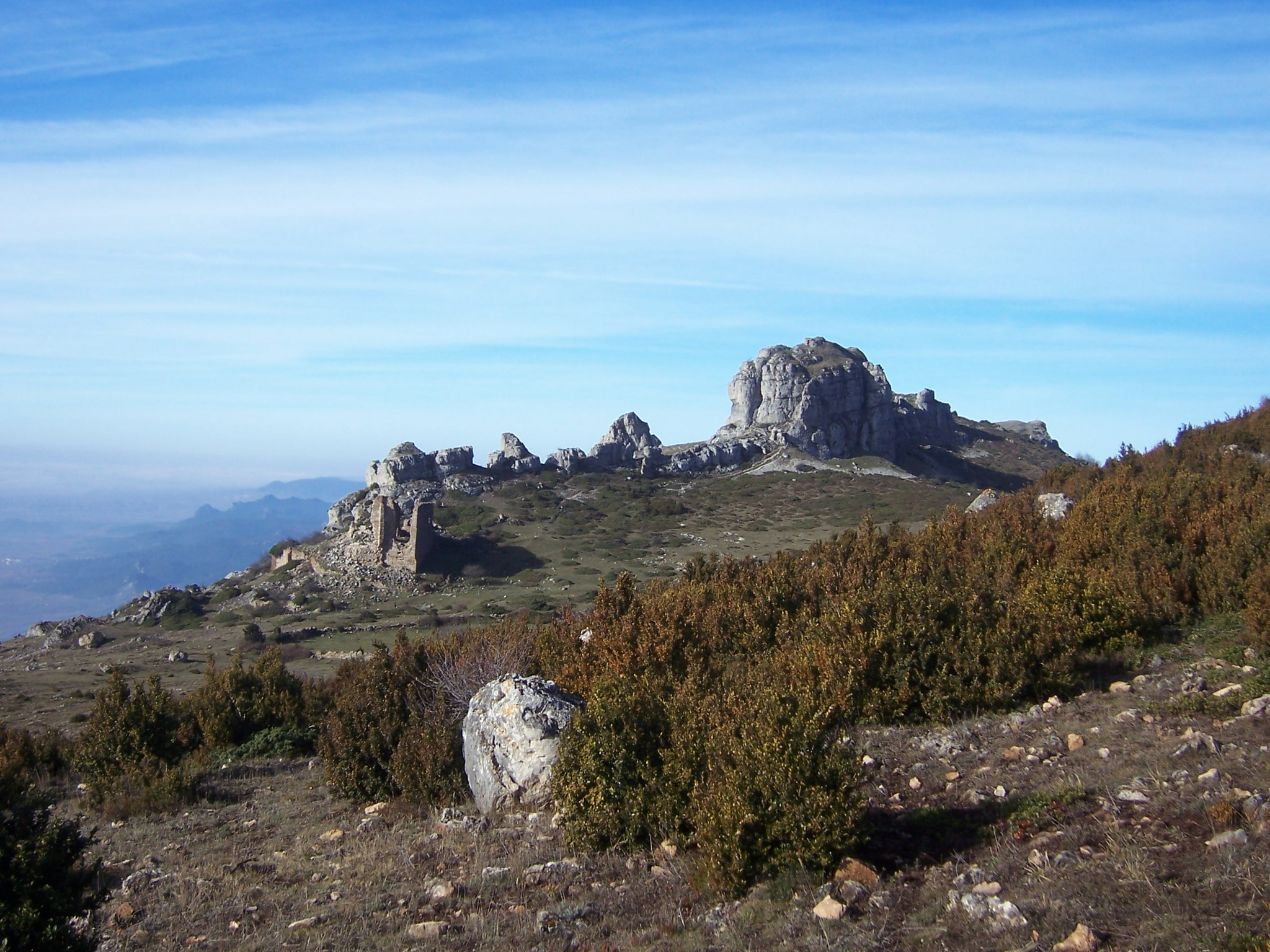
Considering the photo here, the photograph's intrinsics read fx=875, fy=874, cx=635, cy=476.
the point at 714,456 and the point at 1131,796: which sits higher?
the point at 714,456

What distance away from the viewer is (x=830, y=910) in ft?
19.5

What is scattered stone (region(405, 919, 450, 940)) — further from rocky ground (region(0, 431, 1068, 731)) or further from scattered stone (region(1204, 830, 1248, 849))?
rocky ground (region(0, 431, 1068, 731))

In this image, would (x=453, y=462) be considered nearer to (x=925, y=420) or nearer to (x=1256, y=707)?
(x=925, y=420)

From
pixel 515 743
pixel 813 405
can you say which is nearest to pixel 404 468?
pixel 813 405

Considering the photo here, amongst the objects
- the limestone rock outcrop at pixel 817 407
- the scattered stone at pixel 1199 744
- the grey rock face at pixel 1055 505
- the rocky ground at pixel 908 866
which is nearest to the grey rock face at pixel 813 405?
the limestone rock outcrop at pixel 817 407

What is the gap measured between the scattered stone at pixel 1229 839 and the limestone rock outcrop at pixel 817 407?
255 ft

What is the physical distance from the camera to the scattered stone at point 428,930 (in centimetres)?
670

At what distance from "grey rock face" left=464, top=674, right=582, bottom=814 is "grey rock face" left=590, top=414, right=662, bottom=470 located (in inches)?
2708

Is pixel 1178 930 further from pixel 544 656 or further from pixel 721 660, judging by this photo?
pixel 544 656

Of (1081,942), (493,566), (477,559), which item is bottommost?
(493,566)

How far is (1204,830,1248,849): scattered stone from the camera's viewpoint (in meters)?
5.54

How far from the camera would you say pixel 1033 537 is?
59.5 feet

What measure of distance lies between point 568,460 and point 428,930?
71654 millimetres

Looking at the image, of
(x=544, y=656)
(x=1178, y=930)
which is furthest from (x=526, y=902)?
(x=544, y=656)
